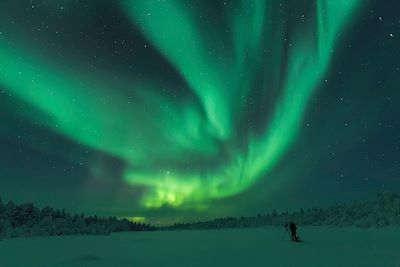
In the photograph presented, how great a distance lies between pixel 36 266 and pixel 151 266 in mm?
5725

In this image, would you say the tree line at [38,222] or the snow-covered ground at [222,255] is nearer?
the snow-covered ground at [222,255]

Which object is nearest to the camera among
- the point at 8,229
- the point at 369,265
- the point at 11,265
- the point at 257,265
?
the point at 369,265

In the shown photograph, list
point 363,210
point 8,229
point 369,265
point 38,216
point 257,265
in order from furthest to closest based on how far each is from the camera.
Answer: point 38,216
point 363,210
point 8,229
point 257,265
point 369,265

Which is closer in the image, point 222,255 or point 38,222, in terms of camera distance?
point 222,255

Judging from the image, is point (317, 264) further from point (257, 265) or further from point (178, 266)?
point (178, 266)

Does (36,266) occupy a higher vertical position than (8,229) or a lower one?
lower

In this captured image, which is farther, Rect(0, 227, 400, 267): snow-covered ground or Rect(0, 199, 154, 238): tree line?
Rect(0, 199, 154, 238): tree line

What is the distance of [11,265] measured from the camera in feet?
62.1

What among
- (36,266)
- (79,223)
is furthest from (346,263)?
(79,223)

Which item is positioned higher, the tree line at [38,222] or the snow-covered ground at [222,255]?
the tree line at [38,222]

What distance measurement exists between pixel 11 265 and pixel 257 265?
12276 millimetres

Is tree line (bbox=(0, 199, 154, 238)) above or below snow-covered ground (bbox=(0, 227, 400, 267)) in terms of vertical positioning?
above

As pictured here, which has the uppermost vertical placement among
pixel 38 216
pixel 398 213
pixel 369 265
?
pixel 38 216

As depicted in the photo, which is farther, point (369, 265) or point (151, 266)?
point (151, 266)
